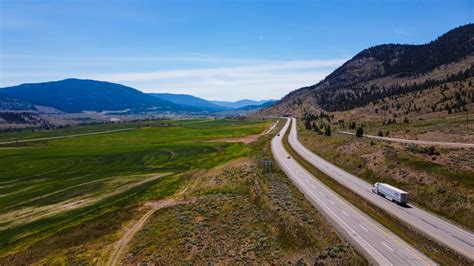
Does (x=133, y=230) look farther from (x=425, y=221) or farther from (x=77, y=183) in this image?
(x=425, y=221)

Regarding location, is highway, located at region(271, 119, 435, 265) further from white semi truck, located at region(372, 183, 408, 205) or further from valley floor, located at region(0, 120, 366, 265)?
white semi truck, located at region(372, 183, 408, 205)

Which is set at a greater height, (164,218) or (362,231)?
(362,231)

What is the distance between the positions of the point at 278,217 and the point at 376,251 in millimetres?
14504

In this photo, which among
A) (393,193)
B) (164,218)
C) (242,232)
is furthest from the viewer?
(164,218)

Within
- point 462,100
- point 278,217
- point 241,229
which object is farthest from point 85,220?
point 462,100

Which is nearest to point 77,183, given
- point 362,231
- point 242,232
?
point 242,232

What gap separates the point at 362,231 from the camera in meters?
36.3

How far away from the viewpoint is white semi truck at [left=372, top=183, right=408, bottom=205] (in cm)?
4466

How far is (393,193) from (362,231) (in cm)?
1308

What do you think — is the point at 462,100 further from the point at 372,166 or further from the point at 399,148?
the point at 372,166

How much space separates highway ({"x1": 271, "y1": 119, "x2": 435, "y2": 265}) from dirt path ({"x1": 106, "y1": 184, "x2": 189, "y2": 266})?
2358cm

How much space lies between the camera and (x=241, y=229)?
40.7m

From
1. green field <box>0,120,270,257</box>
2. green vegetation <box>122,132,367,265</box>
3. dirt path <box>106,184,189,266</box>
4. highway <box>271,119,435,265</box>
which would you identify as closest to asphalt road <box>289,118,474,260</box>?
highway <box>271,119,435,265</box>

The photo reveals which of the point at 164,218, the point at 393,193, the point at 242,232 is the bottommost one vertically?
the point at 164,218
